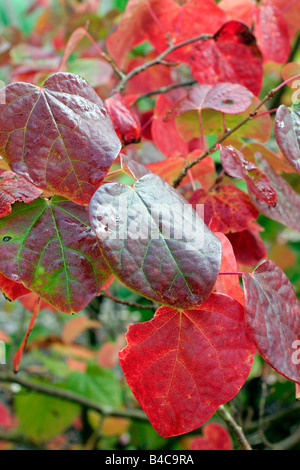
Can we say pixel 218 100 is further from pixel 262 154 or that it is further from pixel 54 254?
pixel 54 254

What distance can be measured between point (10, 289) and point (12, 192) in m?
0.10

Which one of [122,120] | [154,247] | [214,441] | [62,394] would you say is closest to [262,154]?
[122,120]

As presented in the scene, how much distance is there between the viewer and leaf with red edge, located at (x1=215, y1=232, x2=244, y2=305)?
1.30ft

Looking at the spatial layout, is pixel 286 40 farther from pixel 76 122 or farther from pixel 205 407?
pixel 205 407

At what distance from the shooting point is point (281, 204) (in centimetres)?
49

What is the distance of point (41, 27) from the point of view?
4.86 ft

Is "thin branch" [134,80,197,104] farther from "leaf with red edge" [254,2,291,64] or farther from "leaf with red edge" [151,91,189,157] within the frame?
"leaf with red edge" [254,2,291,64]

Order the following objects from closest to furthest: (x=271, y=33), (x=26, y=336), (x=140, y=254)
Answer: (x=140, y=254) < (x=26, y=336) < (x=271, y=33)

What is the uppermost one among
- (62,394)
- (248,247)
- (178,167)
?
(178,167)

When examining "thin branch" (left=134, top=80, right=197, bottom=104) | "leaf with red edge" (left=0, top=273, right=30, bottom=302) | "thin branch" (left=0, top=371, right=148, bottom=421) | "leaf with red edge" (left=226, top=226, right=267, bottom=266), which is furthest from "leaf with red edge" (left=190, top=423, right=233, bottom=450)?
"thin branch" (left=134, top=80, right=197, bottom=104)

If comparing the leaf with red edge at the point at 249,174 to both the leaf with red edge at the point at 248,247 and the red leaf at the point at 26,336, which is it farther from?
the red leaf at the point at 26,336

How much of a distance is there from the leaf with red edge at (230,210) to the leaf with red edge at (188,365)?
0.45ft

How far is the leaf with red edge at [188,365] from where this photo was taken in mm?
368
